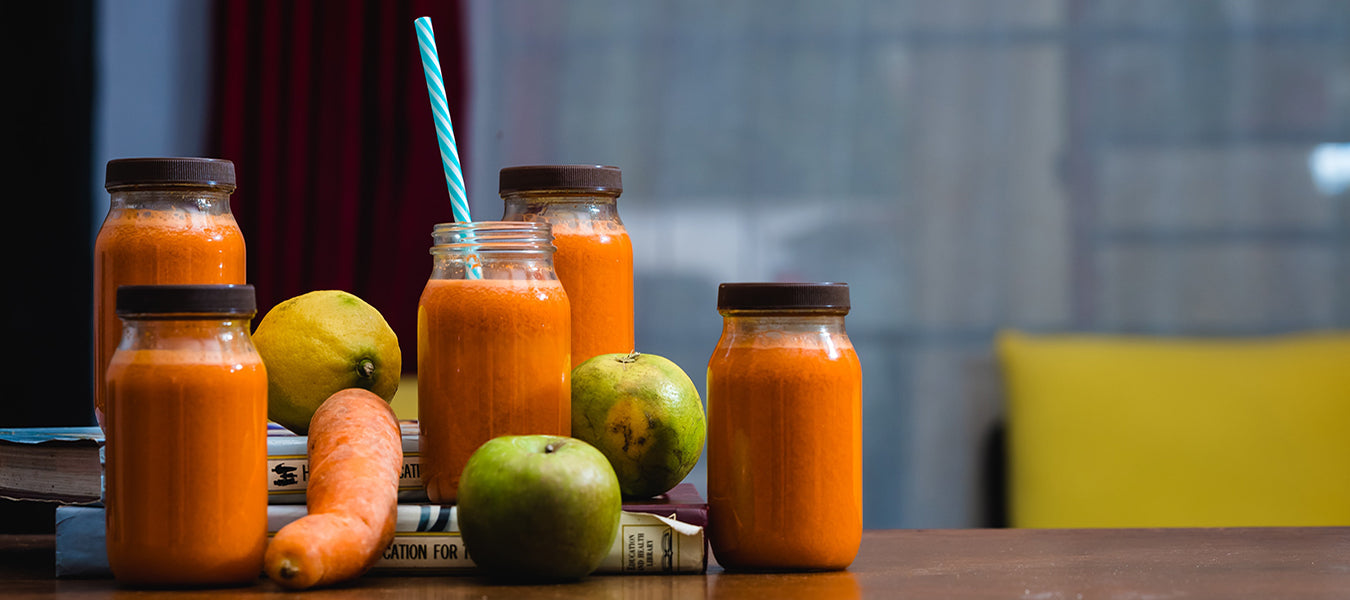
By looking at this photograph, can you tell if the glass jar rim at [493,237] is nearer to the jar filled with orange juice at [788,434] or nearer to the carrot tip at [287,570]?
the jar filled with orange juice at [788,434]

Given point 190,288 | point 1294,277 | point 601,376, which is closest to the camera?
point 190,288

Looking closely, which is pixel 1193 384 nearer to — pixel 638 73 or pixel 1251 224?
pixel 1251 224

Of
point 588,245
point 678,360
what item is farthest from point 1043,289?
point 588,245

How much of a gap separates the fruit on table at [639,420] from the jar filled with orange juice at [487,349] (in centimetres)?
2

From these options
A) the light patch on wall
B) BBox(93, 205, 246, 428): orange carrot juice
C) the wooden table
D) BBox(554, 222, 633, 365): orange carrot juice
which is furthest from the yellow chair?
BBox(93, 205, 246, 428): orange carrot juice

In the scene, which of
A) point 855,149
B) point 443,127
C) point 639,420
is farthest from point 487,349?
point 855,149

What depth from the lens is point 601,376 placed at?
33.0 inches

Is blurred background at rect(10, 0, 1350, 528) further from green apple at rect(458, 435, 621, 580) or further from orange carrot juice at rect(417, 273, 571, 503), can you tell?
green apple at rect(458, 435, 621, 580)

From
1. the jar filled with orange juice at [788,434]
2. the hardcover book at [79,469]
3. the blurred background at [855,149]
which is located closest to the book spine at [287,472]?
the hardcover book at [79,469]

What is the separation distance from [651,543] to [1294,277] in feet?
6.89

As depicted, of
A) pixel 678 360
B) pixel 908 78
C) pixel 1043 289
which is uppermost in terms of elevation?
pixel 908 78

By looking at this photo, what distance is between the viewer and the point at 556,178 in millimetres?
905

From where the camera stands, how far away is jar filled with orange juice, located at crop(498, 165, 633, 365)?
908mm

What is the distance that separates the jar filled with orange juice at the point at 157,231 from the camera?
0.82 meters
